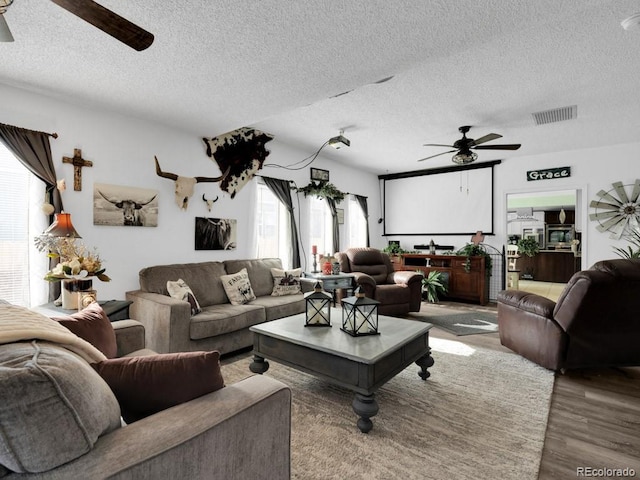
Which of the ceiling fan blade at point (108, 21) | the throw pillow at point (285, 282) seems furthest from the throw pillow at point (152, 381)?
the throw pillow at point (285, 282)

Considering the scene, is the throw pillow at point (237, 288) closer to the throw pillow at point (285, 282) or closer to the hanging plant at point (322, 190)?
the throw pillow at point (285, 282)

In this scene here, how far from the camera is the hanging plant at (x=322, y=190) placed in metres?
5.50

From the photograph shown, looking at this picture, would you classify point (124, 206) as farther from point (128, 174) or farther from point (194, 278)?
point (194, 278)

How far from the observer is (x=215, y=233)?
14.3 ft

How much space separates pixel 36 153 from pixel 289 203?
121 inches

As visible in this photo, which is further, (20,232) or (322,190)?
(322,190)

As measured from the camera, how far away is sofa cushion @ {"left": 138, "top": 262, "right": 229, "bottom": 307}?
3438mm

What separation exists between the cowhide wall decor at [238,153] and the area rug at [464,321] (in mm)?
3266

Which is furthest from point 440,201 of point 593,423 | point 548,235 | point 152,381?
point 152,381

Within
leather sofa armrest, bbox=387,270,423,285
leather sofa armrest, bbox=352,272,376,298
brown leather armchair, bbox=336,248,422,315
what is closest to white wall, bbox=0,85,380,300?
leather sofa armrest, bbox=352,272,376,298

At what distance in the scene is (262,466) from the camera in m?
1.16

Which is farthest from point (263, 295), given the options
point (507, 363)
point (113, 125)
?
point (507, 363)

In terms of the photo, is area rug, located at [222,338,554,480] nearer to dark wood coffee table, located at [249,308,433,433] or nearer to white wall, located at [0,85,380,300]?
dark wood coffee table, located at [249,308,433,433]

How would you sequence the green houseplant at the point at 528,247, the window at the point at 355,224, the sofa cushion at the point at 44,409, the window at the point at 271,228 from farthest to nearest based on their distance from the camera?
the green houseplant at the point at 528,247, the window at the point at 355,224, the window at the point at 271,228, the sofa cushion at the point at 44,409
